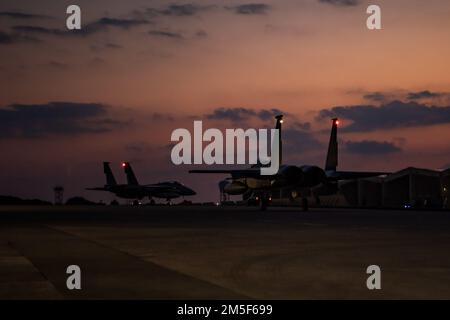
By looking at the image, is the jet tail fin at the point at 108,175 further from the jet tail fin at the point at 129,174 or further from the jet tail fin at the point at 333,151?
the jet tail fin at the point at 333,151

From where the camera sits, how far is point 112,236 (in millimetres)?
24922

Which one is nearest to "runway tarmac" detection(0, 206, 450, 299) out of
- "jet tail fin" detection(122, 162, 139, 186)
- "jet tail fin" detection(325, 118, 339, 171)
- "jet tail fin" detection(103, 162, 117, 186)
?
"jet tail fin" detection(325, 118, 339, 171)

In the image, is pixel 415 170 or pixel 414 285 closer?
pixel 414 285

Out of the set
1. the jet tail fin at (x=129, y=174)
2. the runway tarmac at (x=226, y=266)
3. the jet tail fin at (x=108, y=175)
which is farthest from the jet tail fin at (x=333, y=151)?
the jet tail fin at (x=108, y=175)

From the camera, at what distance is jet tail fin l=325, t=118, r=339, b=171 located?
60.4 m

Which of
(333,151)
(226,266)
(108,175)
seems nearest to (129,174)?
(108,175)

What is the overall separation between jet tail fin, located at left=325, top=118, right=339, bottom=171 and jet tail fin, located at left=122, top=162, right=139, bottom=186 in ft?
182

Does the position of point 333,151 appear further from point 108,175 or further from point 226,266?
point 108,175

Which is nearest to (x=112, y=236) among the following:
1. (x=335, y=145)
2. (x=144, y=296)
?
(x=144, y=296)

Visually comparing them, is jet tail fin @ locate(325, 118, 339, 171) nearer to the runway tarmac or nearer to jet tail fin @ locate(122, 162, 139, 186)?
the runway tarmac

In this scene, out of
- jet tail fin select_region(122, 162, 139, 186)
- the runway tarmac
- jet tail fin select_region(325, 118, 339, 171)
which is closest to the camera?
the runway tarmac

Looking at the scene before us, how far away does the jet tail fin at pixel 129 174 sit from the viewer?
11188 cm
